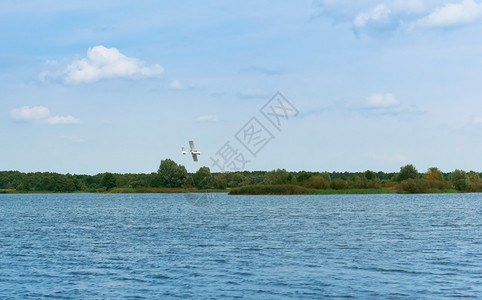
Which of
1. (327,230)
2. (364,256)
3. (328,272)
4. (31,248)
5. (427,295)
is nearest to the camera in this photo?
(427,295)

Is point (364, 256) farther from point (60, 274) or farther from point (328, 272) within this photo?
point (60, 274)

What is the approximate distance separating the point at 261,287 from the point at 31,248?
1164 inches

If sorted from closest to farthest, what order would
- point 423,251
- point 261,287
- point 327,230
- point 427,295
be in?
point 427,295, point 261,287, point 423,251, point 327,230

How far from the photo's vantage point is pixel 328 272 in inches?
1323

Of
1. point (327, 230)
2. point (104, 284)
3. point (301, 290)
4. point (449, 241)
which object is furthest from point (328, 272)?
point (327, 230)

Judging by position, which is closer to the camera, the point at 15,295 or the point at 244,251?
the point at 15,295

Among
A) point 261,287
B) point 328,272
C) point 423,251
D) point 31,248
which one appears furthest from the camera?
point 31,248

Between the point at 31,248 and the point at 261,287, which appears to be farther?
the point at 31,248

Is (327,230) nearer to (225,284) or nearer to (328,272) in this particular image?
(328,272)

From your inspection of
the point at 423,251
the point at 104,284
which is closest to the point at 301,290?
the point at 104,284

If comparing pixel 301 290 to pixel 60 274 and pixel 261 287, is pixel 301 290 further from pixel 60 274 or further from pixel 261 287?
pixel 60 274

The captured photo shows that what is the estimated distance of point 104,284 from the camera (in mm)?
31016

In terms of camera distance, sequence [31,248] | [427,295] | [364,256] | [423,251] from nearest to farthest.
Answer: [427,295] → [364,256] → [423,251] → [31,248]

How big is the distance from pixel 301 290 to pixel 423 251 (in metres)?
19.8
